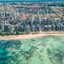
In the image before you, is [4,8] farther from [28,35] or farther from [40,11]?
[28,35]

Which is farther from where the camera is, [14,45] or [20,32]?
[20,32]

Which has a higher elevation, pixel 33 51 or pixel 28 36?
pixel 28 36

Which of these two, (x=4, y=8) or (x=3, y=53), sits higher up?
(x=4, y=8)

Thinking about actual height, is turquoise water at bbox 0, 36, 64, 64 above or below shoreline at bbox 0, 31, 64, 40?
below

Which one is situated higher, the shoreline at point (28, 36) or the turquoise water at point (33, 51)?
the shoreline at point (28, 36)

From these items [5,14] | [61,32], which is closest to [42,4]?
[5,14]

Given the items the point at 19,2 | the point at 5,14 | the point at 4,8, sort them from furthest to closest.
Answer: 1. the point at 19,2
2. the point at 4,8
3. the point at 5,14

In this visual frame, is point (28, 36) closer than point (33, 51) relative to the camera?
No

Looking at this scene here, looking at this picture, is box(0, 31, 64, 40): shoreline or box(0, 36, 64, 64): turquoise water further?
box(0, 31, 64, 40): shoreline
